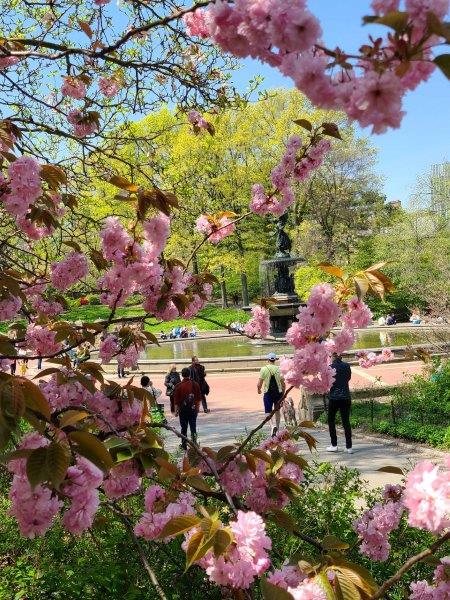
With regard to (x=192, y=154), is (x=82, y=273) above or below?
below

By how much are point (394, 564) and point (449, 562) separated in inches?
75.0

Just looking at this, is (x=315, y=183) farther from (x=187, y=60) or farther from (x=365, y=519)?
(x=365, y=519)

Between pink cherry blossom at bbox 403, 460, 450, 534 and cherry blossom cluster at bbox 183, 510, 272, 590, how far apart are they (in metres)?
0.44

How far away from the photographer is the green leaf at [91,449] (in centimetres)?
138

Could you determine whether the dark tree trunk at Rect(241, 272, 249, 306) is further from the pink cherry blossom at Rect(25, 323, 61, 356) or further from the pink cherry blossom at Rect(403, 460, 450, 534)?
the pink cherry blossom at Rect(403, 460, 450, 534)

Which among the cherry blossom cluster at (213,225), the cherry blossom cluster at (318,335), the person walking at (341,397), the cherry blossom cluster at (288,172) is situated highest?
the cherry blossom cluster at (288,172)

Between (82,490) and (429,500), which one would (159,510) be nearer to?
(82,490)

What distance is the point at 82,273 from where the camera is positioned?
343 centimetres

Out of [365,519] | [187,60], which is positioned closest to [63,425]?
[365,519]

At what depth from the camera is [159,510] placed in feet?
6.66

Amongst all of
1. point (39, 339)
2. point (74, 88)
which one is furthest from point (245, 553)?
point (74, 88)

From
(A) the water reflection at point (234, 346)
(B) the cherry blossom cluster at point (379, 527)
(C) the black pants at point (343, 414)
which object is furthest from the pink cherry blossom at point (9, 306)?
(A) the water reflection at point (234, 346)

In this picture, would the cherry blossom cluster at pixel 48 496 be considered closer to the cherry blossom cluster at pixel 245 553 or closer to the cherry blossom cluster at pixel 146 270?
the cherry blossom cluster at pixel 245 553

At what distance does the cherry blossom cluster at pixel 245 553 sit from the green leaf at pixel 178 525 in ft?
0.07
